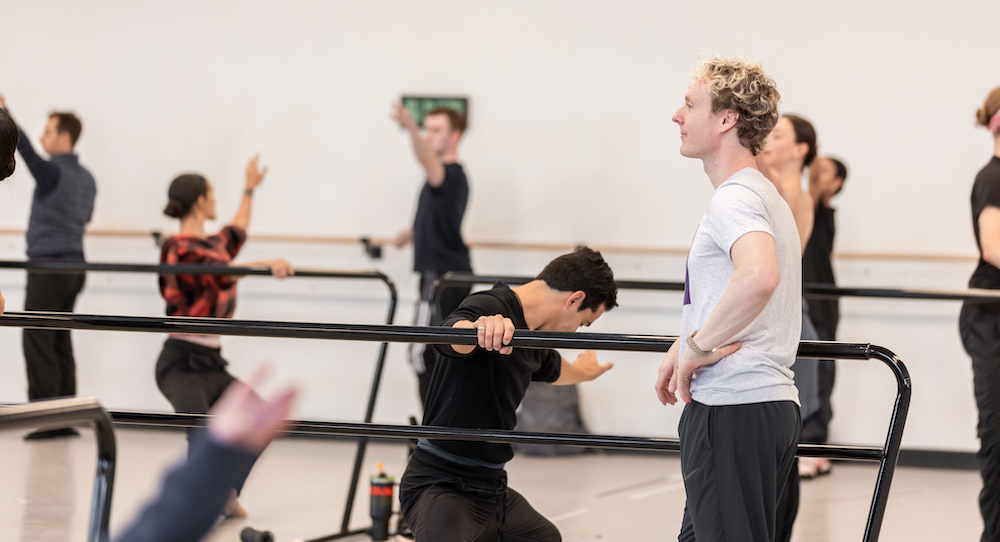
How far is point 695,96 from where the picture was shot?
149cm

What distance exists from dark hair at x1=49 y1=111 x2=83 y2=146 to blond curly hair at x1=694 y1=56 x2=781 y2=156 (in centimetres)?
353

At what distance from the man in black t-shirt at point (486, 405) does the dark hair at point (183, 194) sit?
149 centimetres

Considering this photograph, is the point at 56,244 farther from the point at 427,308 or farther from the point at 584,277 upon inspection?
the point at 584,277

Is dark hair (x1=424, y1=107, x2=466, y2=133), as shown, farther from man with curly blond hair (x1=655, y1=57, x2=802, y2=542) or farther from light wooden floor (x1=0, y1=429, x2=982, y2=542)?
man with curly blond hair (x1=655, y1=57, x2=802, y2=542)

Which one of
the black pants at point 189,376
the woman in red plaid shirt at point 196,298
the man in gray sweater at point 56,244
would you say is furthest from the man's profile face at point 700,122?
the man in gray sweater at point 56,244

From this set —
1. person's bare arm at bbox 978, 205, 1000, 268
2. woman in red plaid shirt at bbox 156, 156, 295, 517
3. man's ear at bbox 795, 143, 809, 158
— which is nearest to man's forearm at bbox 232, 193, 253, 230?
woman in red plaid shirt at bbox 156, 156, 295, 517

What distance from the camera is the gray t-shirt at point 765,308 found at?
1.40 metres

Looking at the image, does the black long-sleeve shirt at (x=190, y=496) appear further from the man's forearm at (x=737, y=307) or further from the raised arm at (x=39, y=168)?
the raised arm at (x=39, y=168)

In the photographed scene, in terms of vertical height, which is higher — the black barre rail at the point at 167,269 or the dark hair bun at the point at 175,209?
the dark hair bun at the point at 175,209

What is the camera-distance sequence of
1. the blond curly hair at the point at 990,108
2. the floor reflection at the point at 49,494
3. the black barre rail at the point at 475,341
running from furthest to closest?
the floor reflection at the point at 49,494
the blond curly hair at the point at 990,108
the black barre rail at the point at 475,341

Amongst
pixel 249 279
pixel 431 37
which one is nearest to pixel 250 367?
pixel 249 279

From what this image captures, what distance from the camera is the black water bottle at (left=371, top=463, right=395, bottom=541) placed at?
272 centimetres

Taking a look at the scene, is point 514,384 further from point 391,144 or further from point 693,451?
point 391,144

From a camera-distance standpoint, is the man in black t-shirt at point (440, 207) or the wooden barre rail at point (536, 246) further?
the wooden barre rail at point (536, 246)
